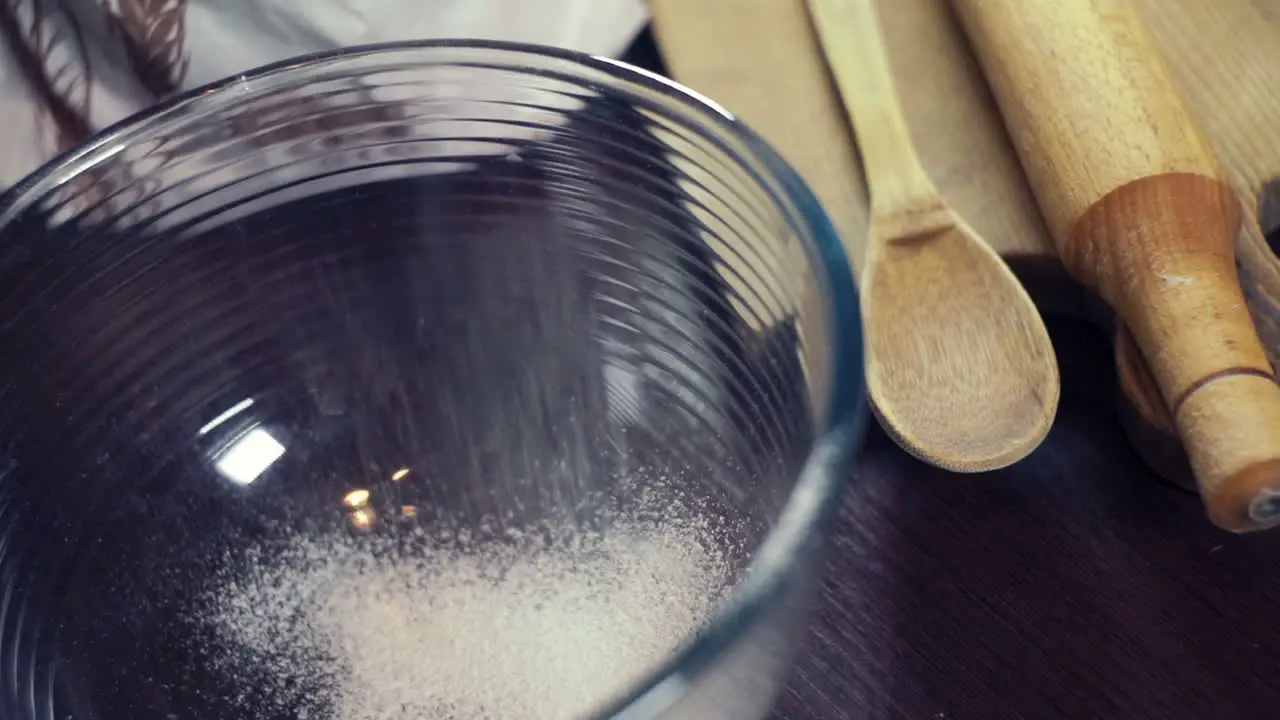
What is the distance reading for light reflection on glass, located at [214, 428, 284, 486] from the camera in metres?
0.40

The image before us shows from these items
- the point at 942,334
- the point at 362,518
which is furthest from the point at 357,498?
the point at 942,334

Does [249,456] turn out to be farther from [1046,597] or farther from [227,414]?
[1046,597]

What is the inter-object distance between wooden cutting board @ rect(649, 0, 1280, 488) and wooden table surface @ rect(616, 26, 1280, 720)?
0.09 feet

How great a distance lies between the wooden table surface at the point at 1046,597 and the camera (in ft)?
1.07

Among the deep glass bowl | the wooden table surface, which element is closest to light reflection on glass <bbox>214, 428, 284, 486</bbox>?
the deep glass bowl

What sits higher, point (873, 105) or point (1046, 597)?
point (873, 105)

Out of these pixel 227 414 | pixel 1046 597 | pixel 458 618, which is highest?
pixel 227 414

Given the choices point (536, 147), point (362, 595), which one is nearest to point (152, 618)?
point (362, 595)

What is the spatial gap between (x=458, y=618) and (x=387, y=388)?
0.30 ft

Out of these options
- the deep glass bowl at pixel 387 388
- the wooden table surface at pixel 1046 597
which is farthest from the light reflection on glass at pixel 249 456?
the wooden table surface at pixel 1046 597

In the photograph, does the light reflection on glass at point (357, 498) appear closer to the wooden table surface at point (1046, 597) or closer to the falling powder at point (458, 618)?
the falling powder at point (458, 618)

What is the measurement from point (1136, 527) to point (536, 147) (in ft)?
0.75

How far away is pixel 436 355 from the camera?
1.35 ft

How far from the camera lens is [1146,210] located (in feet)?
1.18
